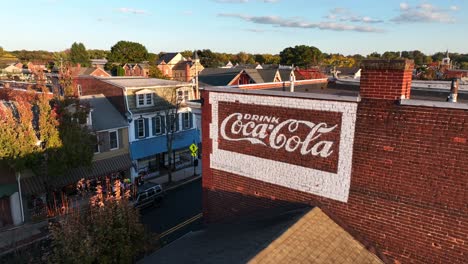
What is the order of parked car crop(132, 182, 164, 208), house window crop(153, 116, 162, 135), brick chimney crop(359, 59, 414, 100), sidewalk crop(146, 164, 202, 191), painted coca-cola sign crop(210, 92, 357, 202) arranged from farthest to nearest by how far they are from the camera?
house window crop(153, 116, 162, 135), sidewalk crop(146, 164, 202, 191), parked car crop(132, 182, 164, 208), painted coca-cola sign crop(210, 92, 357, 202), brick chimney crop(359, 59, 414, 100)

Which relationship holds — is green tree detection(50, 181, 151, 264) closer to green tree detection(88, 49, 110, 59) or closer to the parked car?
the parked car

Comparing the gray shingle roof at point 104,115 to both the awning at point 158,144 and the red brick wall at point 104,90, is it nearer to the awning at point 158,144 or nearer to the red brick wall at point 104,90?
the red brick wall at point 104,90

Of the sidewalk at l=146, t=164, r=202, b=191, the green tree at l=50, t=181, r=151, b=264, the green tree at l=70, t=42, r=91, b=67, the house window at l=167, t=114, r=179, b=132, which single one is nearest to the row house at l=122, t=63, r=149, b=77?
the house window at l=167, t=114, r=179, b=132

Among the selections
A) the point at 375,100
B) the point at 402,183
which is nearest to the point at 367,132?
the point at 375,100

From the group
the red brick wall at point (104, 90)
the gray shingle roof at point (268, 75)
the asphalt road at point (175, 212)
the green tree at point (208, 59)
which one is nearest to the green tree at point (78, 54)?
the green tree at point (208, 59)

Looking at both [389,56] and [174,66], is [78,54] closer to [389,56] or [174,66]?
[174,66]

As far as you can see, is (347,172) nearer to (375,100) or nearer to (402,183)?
(402,183)
